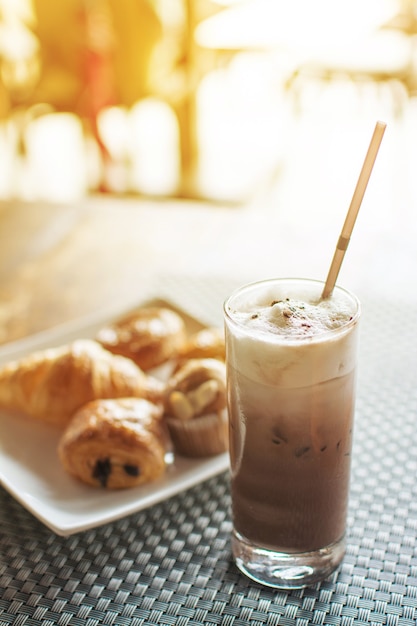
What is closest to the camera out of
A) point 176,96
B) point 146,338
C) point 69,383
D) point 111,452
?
point 111,452

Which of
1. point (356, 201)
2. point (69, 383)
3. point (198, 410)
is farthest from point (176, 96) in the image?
point (356, 201)

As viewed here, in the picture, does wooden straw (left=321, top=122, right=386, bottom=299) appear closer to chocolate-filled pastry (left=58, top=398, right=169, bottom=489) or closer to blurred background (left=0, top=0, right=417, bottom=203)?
chocolate-filled pastry (left=58, top=398, right=169, bottom=489)

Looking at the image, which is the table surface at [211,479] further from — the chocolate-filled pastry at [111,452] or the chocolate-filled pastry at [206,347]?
the chocolate-filled pastry at [206,347]

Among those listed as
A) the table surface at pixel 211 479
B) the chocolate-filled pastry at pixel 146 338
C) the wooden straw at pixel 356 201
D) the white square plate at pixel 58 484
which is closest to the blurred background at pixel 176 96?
the table surface at pixel 211 479

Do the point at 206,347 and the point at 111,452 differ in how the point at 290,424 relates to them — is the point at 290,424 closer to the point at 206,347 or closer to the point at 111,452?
the point at 111,452

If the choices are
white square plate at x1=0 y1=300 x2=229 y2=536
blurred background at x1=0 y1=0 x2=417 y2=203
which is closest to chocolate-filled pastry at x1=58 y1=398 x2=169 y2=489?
white square plate at x1=0 y1=300 x2=229 y2=536

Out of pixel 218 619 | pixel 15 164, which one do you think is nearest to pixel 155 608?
pixel 218 619
